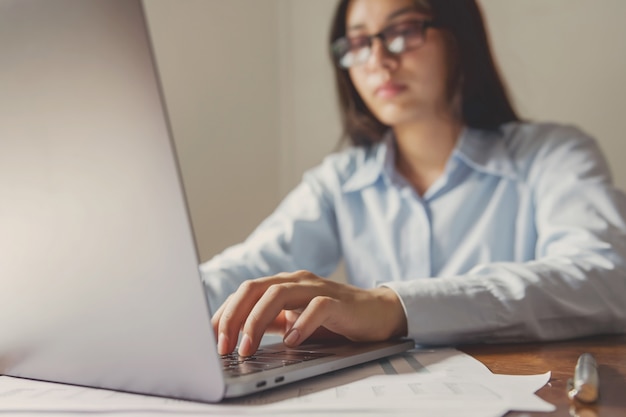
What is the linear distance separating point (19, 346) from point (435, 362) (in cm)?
36

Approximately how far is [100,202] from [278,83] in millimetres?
1595

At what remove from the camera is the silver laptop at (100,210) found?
364 mm

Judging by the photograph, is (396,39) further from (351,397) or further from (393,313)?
(351,397)

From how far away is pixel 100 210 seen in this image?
1.30ft

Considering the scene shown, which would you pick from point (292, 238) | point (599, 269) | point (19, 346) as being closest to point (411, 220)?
point (292, 238)

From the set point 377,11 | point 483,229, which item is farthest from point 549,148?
point 377,11

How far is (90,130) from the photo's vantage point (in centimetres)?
39

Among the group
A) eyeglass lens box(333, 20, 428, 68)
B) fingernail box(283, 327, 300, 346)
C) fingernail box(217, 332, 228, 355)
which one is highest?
eyeglass lens box(333, 20, 428, 68)

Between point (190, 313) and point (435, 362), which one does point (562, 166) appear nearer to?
point (435, 362)

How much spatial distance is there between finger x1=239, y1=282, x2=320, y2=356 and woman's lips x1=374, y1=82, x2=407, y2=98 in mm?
663

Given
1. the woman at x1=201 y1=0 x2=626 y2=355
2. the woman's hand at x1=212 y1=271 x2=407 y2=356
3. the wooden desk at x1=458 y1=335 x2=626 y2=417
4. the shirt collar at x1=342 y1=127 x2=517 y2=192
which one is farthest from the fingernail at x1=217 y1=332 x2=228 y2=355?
the shirt collar at x1=342 y1=127 x2=517 y2=192

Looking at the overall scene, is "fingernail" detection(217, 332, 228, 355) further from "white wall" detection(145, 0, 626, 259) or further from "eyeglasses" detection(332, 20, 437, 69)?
"white wall" detection(145, 0, 626, 259)

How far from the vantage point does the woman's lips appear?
1.20 meters

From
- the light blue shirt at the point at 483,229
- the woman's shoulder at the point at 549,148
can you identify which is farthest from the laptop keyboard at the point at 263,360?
the woman's shoulder at the point at 549,148
